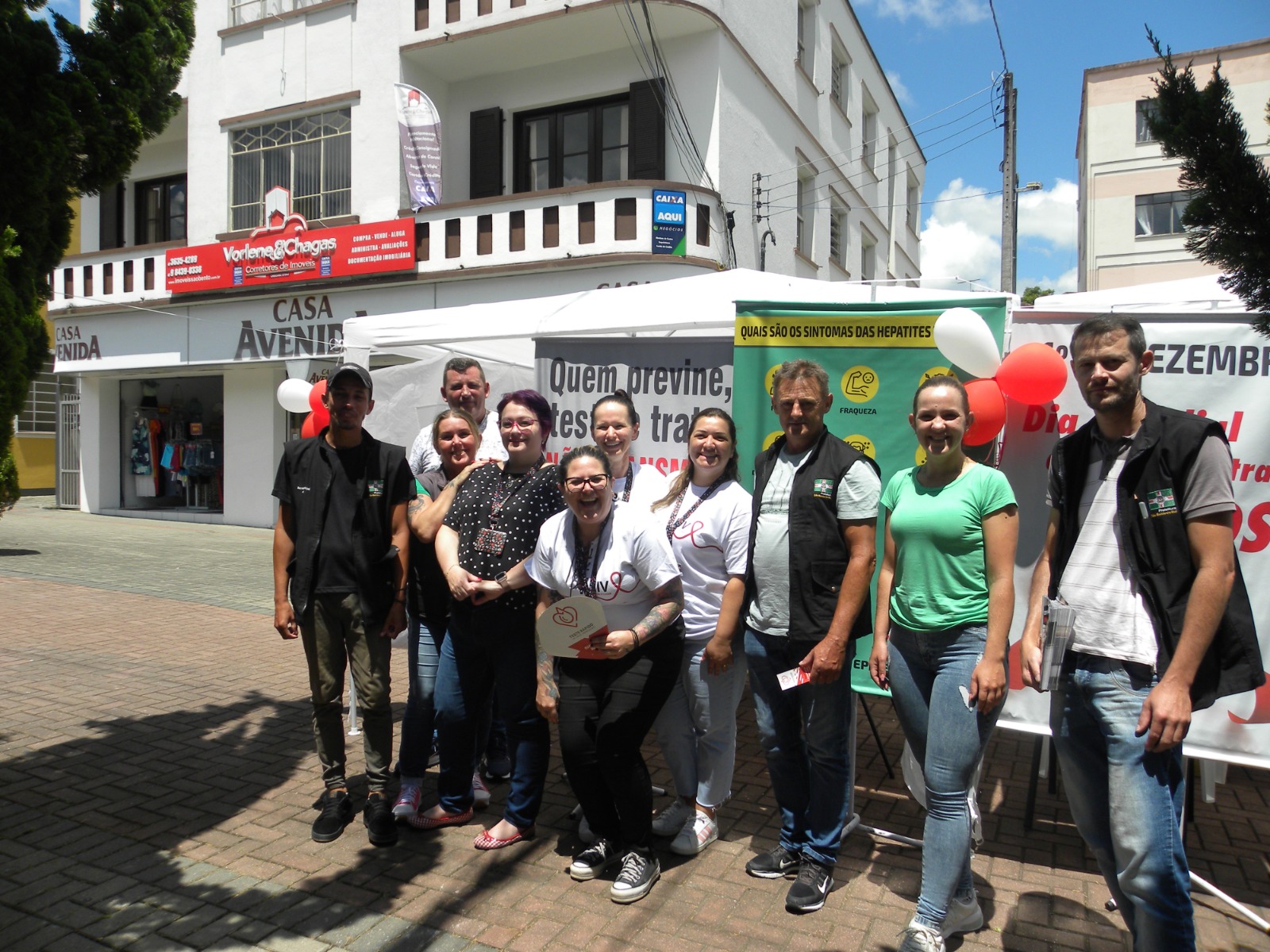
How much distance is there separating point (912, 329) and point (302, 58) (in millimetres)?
14681

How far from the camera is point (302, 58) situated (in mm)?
15391

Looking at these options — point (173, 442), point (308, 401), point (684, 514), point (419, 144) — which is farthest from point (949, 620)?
point (173, 442)

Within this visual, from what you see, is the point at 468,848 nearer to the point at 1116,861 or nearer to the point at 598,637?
the point at 598,637

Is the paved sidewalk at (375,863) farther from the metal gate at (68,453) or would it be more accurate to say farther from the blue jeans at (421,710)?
the metal gate at (68,453)

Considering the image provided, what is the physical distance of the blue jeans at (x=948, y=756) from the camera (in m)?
2.95

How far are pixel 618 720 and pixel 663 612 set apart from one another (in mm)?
442

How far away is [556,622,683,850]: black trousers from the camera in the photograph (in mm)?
3434

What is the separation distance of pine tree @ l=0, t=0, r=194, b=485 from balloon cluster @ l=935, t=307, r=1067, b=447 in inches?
140

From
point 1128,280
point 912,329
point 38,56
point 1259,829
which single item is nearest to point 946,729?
point 912,329

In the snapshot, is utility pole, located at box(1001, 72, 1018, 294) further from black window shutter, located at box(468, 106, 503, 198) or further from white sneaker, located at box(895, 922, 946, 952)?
white sneaker, located at box(895, 922, 946, 952)

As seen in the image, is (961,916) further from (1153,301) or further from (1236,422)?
(1153,301)

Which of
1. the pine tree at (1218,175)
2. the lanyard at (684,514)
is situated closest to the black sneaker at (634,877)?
the lanyard at (684,514)

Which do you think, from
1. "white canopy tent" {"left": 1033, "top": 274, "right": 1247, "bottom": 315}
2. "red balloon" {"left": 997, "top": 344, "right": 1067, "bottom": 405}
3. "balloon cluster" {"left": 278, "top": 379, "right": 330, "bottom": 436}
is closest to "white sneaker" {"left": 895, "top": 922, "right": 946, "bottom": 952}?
"red balloon" {"left": 997, "top": 344, "right": 1067, "bottom": 405}

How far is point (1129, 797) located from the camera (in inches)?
96.0
